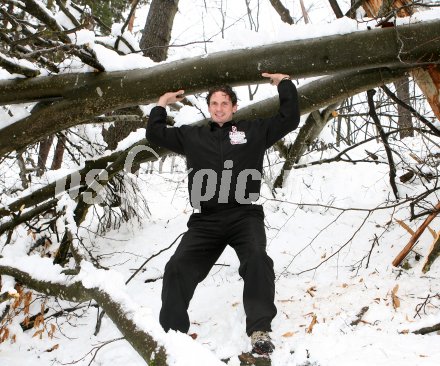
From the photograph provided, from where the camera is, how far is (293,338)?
2754mm

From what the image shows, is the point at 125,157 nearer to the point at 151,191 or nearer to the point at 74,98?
the point at 74,98

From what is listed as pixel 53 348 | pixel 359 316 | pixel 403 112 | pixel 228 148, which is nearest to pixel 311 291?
pixel 359 316

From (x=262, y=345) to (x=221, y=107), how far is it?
4.98ft

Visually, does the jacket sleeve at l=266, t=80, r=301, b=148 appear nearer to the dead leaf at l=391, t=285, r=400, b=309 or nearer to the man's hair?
the man's hair

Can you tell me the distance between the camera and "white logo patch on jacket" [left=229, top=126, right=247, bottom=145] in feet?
9.81

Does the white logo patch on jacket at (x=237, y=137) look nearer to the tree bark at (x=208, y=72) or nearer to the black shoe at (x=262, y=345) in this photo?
the tree bark at (x=208, y=72)

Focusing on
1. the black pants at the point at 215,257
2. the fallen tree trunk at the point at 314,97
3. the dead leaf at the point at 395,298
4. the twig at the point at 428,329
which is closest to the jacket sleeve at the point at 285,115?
the fallen tree trunk at the point at 314,97

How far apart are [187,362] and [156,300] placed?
2.46 meters

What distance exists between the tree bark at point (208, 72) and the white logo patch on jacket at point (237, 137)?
35 centimetres

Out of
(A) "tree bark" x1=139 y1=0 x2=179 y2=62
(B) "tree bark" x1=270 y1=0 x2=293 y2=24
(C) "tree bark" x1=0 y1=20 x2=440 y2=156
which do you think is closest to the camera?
(C) "tree bark" x1=0 y1=20 x2=440 y2=156

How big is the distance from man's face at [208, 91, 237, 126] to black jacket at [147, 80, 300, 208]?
0.16ft

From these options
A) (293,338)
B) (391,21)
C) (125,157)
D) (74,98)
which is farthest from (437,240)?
(74,98)

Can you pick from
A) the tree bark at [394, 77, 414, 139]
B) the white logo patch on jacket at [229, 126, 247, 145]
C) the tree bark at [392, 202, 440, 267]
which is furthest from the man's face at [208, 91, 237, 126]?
the tree bark at [392, 202, 440, 267]

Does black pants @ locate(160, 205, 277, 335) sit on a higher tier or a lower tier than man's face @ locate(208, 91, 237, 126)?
lower
